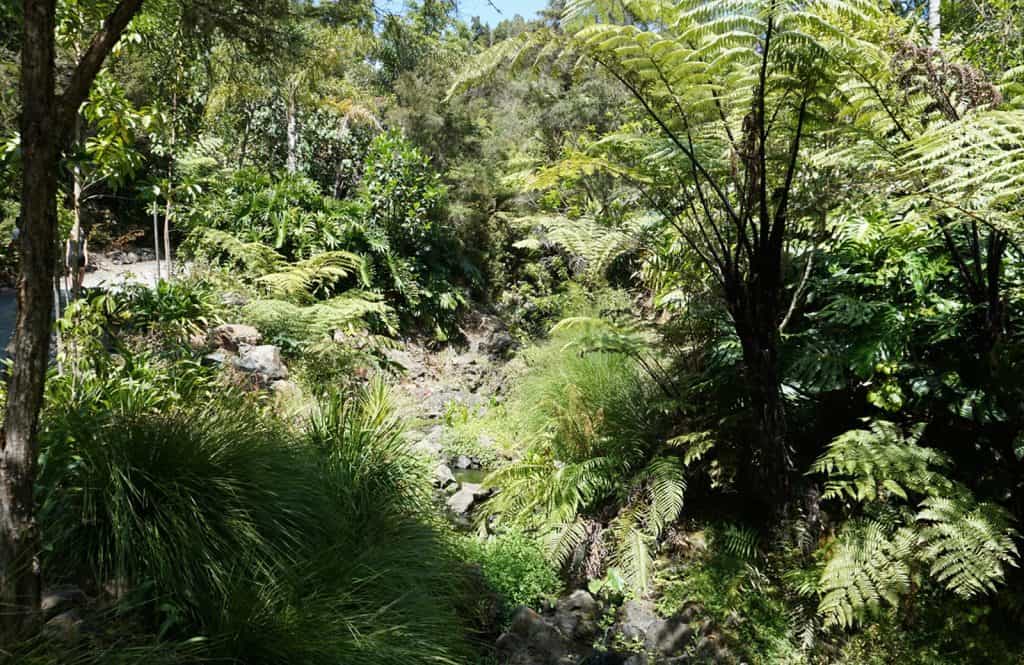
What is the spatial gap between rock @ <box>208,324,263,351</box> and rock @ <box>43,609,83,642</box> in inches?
116

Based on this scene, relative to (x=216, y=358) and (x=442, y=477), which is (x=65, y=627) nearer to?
(x=216, y=358)

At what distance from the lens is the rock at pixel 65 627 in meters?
1.59

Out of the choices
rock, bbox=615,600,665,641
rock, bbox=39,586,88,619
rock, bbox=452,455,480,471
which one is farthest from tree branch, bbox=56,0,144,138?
rock, bbox=452,455,480,471

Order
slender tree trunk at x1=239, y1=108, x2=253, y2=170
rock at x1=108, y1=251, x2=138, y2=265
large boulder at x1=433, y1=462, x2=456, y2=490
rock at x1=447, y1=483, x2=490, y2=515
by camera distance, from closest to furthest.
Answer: rock at x1=447, y1=483, x2=490, y2=515
large boulder at x1=433, y1=462, x2=456, y2=490
rock at x1=108, y1=251, x2=138, y2=265
slender tree trunk at x1=239, y1=108, x2=253, y2=170

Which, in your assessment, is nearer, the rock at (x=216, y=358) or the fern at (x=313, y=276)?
the rock at (x=216, y=358)

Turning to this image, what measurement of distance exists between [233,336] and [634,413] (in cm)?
339

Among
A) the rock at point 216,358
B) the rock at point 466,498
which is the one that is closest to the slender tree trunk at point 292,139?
the rock at point 216,358

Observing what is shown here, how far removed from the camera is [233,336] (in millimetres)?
5258

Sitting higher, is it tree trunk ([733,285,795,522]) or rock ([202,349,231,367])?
rock ([202,349,231,367])

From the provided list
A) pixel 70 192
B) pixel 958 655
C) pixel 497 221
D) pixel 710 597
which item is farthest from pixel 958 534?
pixel 497 221

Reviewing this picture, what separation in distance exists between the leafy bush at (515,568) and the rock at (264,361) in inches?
89.8

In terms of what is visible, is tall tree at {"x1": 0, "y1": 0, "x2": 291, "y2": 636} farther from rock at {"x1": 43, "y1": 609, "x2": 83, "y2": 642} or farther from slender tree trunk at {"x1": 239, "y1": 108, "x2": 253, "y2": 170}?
slender tree trunk at {"x1": 239, "y1": 108, "x2": 253, "y2": 170}

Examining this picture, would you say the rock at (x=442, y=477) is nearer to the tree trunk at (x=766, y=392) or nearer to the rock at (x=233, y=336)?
the rock at (x=233, y=336)

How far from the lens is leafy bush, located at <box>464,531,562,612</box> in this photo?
3232 millimetres
